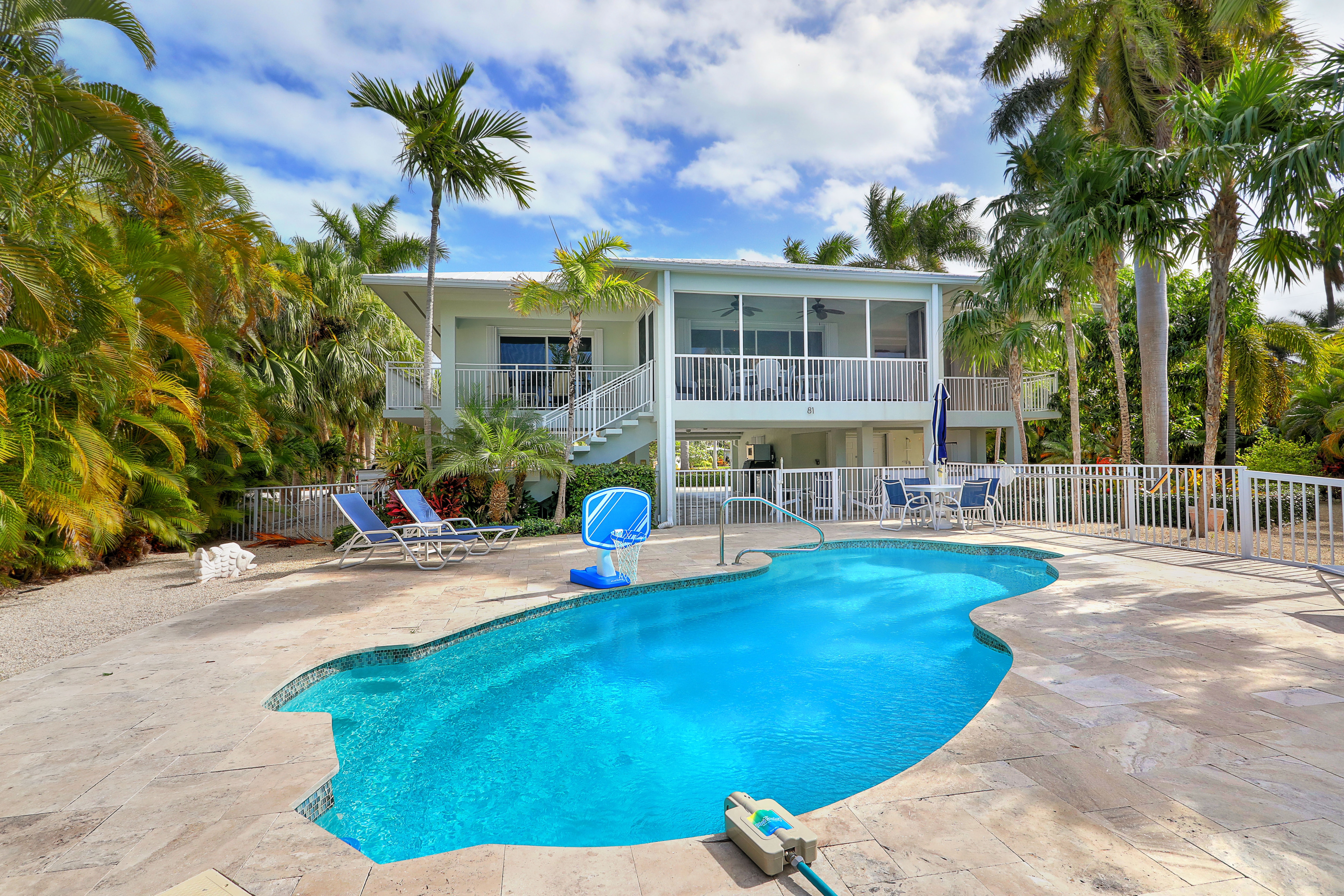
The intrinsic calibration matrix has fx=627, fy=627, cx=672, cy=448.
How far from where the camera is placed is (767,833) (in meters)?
2.10

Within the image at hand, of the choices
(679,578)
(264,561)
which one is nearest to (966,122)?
(679,578)

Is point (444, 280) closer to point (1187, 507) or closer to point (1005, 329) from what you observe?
point (1005, 329)

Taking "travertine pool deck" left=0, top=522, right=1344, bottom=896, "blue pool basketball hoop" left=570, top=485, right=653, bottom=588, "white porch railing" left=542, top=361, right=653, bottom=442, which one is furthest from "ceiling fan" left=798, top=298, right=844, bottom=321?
"travertine pool deck" left=0, top=522, right=1344, bottom=896

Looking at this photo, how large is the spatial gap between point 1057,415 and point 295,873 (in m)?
18.5

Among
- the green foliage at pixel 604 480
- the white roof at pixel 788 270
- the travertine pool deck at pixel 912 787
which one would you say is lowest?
the travertine pool deck at pixel 912 787

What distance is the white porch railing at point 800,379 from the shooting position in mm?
13648

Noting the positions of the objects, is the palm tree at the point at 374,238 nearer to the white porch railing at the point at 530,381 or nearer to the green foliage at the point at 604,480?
the white porch railing at the point at 530,381

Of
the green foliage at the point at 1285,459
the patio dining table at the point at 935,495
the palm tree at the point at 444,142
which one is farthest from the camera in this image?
the green foliage at the point at 1285,459

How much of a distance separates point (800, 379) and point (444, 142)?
332 inches

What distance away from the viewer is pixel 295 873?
199 cm

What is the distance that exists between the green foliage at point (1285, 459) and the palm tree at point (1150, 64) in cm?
186

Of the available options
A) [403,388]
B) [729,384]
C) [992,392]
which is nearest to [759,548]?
[729,384]

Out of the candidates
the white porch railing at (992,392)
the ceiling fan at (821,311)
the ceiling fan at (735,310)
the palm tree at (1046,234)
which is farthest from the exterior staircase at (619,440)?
the palm tree at (1046,234)

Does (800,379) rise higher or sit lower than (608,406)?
higher
